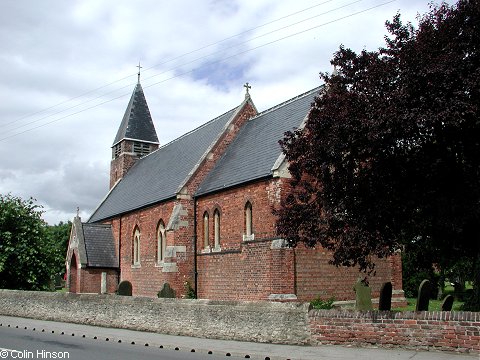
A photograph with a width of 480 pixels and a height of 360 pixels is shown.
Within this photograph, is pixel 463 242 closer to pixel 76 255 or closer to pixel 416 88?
pixel 416 88

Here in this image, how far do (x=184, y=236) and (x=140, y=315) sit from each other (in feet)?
30.3

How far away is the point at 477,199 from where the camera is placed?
1126 cm

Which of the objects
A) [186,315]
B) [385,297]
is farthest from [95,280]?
[385,297]

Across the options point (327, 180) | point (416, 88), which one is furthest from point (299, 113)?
point (416, 88)

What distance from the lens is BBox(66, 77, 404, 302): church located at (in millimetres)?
21156

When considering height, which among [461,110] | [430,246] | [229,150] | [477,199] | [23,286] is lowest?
[23,286]

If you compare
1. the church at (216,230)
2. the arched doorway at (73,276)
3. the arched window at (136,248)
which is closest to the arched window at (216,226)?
the church at (216,230)

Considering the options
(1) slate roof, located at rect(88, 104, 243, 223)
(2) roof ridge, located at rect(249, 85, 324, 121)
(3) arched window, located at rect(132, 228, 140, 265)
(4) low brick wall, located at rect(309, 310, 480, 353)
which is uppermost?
(2) roof ridge, located at rect(249, 85, 324, 121)

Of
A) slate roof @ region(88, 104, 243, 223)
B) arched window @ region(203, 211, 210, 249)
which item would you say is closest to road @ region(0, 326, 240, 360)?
arched window @ region(203, 211, 210, 249)

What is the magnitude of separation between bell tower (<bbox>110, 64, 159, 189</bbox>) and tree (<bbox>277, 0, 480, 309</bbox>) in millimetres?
32447

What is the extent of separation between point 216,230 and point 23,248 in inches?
419

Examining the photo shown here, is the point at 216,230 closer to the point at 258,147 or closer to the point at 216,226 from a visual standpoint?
the point at 216,226

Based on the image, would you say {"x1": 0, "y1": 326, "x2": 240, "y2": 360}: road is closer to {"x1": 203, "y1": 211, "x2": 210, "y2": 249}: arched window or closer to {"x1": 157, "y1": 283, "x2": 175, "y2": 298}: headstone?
{"x1": 157, "y1": 283, "x2": 175, "y2": 298}: headstone

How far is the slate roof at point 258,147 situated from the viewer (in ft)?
77.6
